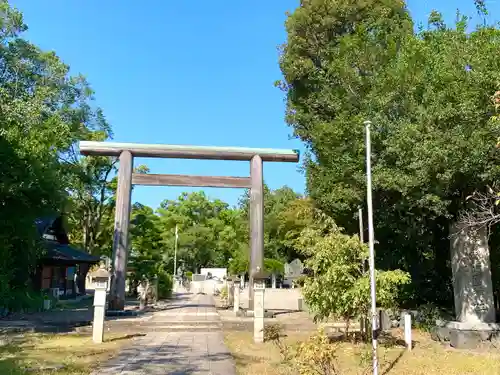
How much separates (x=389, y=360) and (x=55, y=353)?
23.0 feet

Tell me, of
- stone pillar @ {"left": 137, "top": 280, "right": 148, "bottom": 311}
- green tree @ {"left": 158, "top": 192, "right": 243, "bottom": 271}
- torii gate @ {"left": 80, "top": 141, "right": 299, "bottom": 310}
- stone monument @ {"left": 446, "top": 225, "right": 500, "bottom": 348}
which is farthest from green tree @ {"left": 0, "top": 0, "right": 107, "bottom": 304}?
green tree @ {"left": 158, "top": 192, "right": 243, "bottom": 271}

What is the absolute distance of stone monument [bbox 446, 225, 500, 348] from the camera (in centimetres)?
1159

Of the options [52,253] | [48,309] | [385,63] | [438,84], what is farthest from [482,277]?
[52,253]

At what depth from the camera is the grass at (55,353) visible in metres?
8.29

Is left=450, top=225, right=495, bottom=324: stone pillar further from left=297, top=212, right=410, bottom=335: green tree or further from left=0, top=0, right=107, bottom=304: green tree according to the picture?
left=0, top=0, right=107, bottom=304: green tree

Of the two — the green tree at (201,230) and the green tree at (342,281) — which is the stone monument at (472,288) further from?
the green tree at (201,230)

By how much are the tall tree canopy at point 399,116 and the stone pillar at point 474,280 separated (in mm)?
870

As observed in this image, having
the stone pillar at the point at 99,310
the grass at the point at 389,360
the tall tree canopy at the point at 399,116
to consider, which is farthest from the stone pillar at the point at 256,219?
the stone pillar at the point at 99,310

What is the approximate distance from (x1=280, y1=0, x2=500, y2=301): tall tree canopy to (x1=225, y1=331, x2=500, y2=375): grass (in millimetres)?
3329

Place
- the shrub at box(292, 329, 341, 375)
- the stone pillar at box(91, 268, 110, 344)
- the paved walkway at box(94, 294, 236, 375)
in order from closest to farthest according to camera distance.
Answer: the shrub at box(292, 329, 341, 375) < the paved walkway at box(94, 294, 236, 375) < the stone pillar at box(91, 268, 110, 344)

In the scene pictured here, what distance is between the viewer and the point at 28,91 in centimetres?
2283

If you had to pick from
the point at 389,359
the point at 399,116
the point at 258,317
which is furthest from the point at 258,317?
the point at 399,116

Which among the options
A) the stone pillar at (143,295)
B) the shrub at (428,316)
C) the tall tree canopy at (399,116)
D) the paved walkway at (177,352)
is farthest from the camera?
the stone pillar at (143,295)

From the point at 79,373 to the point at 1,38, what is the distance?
732 inches
